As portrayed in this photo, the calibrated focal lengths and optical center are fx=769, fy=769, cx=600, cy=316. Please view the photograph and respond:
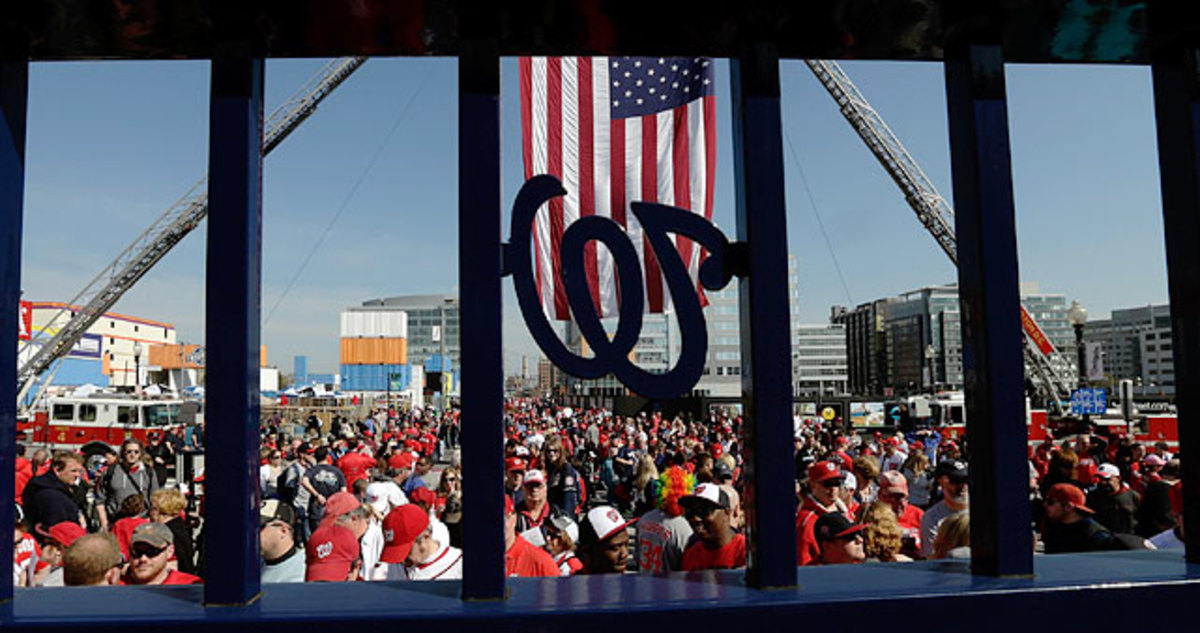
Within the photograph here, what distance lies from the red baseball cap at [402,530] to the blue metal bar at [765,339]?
317cm

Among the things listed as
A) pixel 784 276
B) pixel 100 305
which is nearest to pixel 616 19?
pixel 784 276

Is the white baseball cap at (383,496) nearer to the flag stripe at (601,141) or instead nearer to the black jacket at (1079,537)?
the flag stripe at (601,141)

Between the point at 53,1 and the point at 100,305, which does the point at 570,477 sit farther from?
the point at 100,305

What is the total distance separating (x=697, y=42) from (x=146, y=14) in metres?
1.95

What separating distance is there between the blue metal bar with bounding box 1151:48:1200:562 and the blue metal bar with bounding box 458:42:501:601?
2590 millimetres

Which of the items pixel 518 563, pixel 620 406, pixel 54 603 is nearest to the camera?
pixel 54 603

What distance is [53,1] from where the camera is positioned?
8.39 ft

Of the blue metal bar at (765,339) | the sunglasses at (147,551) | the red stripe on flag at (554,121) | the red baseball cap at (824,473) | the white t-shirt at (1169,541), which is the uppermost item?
the red stripe on flag at (554,121)

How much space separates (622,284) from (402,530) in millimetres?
3458

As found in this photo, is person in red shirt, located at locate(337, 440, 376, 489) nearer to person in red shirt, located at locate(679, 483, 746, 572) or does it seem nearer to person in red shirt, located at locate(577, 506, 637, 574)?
person in red shirt, located at locate(577, 506, 637, 574)

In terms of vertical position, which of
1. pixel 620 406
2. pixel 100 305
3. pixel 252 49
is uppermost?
pixel 100 305

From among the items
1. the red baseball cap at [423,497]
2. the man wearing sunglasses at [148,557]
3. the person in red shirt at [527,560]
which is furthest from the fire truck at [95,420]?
the person in red shirt at [527,560]

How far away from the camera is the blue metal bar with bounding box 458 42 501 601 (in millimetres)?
2584

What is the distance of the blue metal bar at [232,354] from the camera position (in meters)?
2.49
